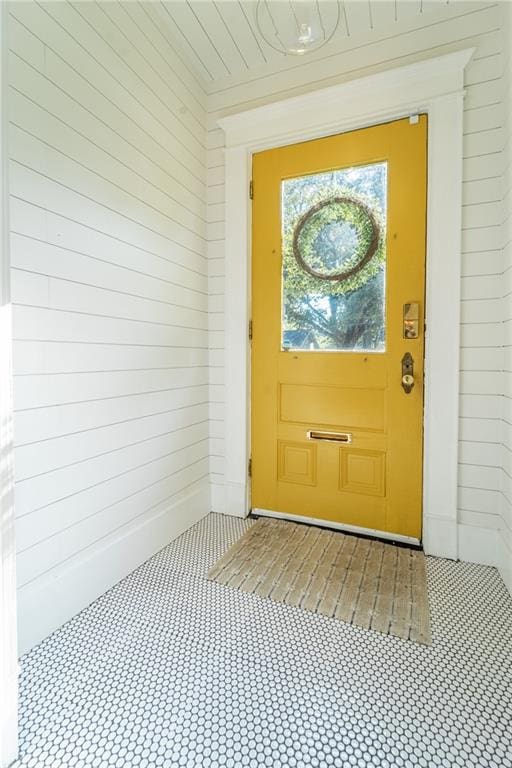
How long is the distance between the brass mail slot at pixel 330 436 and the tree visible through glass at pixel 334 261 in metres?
0.50

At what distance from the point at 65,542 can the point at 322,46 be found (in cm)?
284

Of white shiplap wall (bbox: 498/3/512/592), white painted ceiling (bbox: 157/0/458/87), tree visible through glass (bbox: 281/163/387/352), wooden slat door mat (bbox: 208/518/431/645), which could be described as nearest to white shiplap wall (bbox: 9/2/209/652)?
white painted ceiling (bbox: 157/0/458/87)

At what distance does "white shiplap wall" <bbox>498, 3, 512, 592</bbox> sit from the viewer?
64.7 inches

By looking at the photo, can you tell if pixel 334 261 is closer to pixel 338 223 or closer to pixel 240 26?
pixel 338 223

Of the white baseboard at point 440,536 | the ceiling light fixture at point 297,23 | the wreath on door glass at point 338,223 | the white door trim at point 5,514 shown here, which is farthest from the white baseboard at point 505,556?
the ceiling light fixture at point 297,23

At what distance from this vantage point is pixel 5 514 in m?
0.95

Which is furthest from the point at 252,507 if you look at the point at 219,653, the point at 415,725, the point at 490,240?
the point at 490,240

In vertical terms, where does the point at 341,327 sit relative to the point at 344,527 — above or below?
above

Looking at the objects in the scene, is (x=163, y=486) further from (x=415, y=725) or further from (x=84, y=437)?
(x=415, y=725)

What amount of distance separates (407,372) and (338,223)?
0.94m

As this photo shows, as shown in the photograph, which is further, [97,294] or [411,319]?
[411,319]

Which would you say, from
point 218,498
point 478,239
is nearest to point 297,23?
point 478,239

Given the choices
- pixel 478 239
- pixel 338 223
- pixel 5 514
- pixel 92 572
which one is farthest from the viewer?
pixel 338 223

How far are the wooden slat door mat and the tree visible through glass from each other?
111cm
